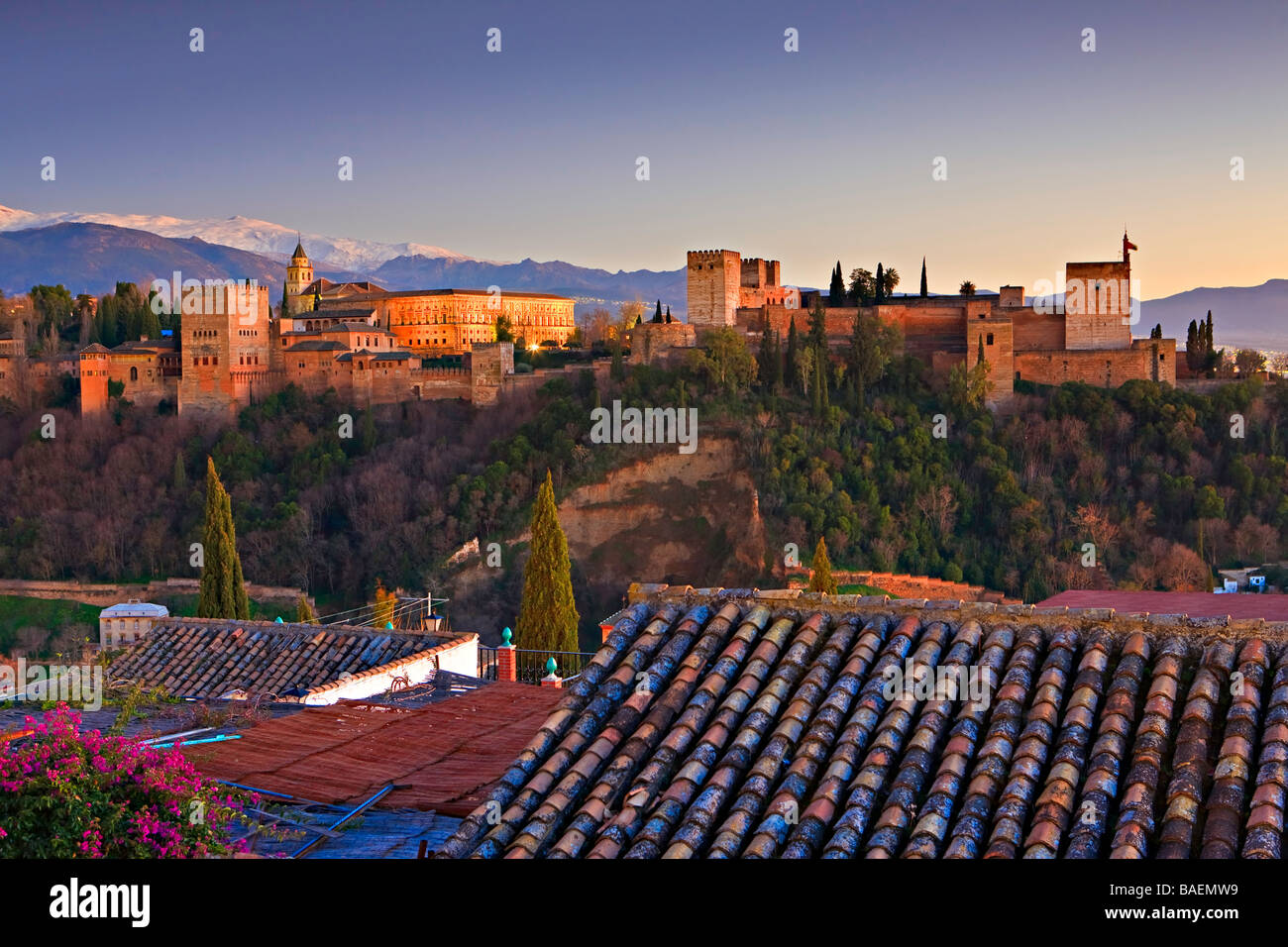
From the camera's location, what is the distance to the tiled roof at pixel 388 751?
25.9 ft

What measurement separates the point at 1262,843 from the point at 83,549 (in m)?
50.2

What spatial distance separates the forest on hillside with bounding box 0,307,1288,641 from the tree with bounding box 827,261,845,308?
11.7 ft

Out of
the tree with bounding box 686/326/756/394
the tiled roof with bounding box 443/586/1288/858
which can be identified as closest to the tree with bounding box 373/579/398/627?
the tree with bounding box 686/326/756/394

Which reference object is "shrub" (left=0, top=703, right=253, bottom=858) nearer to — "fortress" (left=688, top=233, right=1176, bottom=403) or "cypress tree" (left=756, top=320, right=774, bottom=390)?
"cypress tree" (left=756, top=320, right=774, bottom=390)

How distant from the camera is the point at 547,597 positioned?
27.8 metres

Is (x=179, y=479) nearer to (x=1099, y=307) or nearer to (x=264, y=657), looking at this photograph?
(x=1099, y=307)

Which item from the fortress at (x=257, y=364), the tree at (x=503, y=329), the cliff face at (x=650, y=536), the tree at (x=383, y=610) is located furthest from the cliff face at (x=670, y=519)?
the tree at (x=503, y=329)

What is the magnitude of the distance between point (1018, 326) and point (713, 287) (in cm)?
1133

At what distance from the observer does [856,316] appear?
52.2 m

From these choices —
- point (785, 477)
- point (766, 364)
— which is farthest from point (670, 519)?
point (766, 364)

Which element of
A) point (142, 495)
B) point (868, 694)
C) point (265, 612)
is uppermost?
point (868, 694)

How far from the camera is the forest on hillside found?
45469mm
